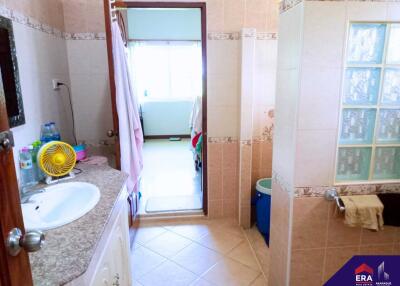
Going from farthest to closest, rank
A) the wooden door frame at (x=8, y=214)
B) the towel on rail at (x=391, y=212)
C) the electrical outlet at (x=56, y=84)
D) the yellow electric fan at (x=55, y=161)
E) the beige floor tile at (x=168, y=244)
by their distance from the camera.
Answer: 1. the beige floor tile at (x=168, y=244)
2. the electrical outlet at (x=56, y=84)
3. the yellow electric fan at (x=55, y=161)
4. the towel on rail at (x=391, y=212)
5. the wooden door frame at (x=8, y=214)

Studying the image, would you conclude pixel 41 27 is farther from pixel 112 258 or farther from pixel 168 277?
pixel 168 277

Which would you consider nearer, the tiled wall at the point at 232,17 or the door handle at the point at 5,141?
the door handle at the point at 5,141

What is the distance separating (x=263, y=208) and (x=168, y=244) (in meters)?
0.90

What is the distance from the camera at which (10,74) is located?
58.9 inches

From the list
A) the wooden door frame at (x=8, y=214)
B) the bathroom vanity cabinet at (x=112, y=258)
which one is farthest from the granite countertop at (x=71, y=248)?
the wooden door frame at (x=8, y=214)

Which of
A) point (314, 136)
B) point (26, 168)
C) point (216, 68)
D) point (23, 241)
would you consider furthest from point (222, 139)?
point (23, 241)

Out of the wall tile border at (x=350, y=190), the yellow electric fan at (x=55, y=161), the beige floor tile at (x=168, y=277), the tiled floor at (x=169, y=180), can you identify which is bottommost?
the beige floor tile at (x=168, y=277)

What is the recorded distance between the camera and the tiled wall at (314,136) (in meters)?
1.23

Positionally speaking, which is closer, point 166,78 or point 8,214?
point 8,214

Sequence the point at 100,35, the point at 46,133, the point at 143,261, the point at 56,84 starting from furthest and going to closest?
the point at 100,35 → the point at 143,261 → the point at 56,84 → the point at 46,133

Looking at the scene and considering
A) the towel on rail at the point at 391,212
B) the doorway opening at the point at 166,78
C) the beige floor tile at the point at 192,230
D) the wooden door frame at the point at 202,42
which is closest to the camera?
the towel on rail at the point at 391,212

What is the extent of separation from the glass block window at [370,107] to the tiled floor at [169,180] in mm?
1897

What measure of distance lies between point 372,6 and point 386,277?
1.32 meters

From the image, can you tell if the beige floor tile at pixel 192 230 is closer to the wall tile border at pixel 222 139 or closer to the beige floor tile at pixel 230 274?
the beige floor tile at pixel 230 274
